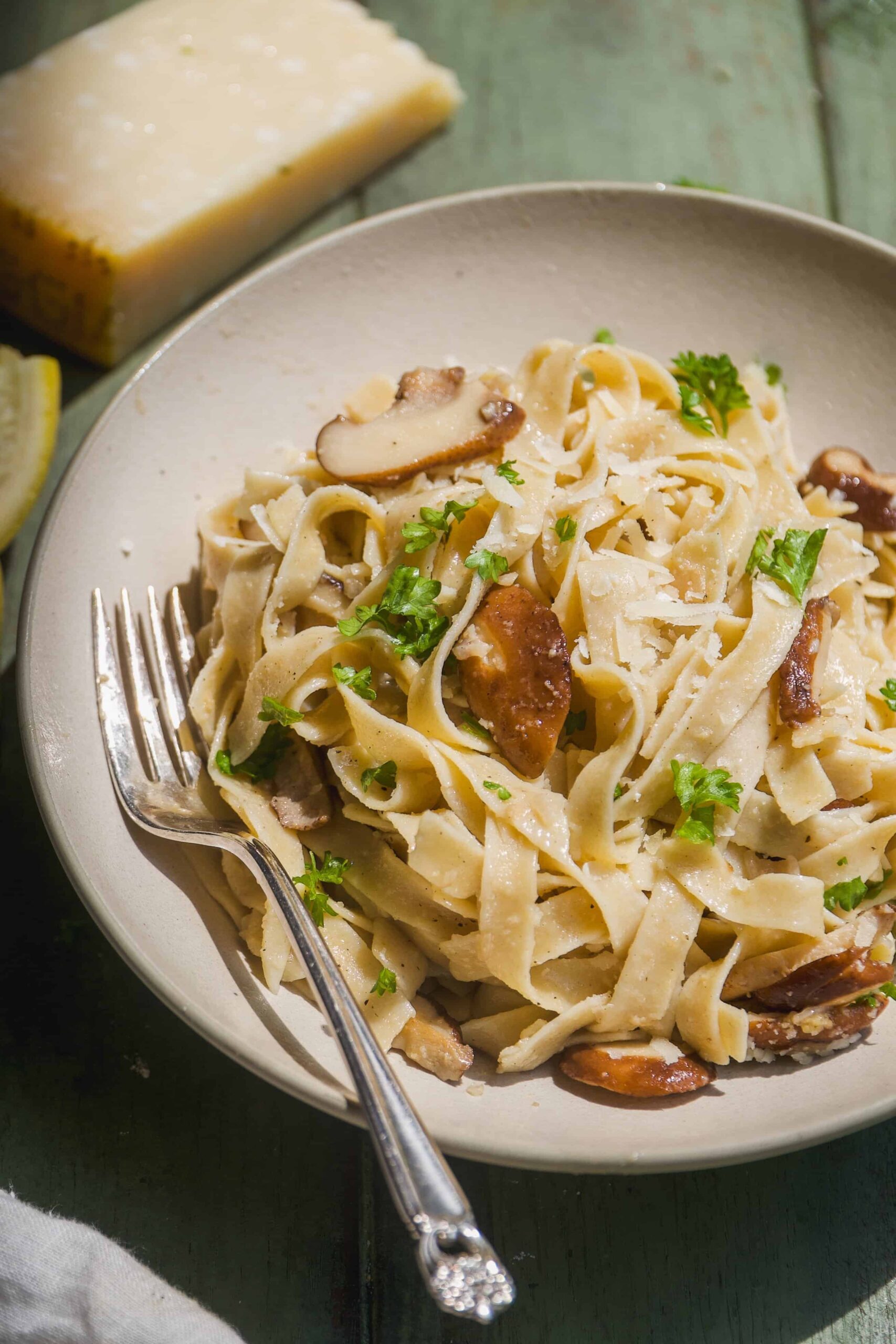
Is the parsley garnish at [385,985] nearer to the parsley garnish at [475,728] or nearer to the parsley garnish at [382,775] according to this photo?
the parsley garnish at [382,775]

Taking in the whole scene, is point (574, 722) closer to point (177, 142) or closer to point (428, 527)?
point (428, 527)

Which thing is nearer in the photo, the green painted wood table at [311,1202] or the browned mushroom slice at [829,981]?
the browned mushroom slice at [829,981]

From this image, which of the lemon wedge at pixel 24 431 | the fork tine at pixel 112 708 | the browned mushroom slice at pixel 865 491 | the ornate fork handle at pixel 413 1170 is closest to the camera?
the ornate fork handle at pixel 413 1170

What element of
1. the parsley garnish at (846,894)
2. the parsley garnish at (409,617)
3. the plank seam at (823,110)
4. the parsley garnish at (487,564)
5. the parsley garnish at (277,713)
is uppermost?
the plank seam at (823,110)

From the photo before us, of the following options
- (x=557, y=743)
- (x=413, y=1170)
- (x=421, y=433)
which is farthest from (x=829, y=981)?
(x=421, y=433)

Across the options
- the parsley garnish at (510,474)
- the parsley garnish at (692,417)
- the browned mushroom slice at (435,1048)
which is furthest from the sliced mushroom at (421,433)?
the browned mushroom slice at (435,1048)

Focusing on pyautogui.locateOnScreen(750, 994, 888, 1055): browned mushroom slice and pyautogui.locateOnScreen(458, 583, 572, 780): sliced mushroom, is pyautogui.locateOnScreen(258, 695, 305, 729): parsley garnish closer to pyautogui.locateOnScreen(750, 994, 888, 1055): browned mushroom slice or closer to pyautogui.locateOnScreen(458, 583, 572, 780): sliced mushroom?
pyautogui.locateOnScreen(458, 583, 572, 780): sliced mushroom
